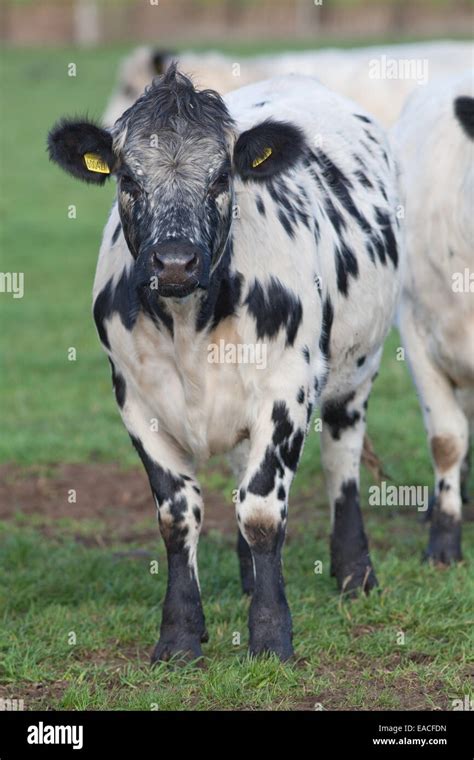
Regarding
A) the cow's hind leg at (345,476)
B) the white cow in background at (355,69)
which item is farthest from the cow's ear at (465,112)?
the white cow in background at (355,69)

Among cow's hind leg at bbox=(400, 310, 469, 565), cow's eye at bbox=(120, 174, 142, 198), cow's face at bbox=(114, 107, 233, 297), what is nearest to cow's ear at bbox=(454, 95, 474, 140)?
cow's hind leg at bbox=(400, 310, 469, 565)

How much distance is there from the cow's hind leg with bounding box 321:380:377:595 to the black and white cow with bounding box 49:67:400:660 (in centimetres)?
100

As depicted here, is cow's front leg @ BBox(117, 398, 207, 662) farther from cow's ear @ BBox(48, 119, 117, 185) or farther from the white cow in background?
the white cow in background

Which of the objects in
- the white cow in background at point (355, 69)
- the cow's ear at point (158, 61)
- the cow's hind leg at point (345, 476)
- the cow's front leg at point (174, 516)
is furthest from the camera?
the cow's ear at point (158, 61)

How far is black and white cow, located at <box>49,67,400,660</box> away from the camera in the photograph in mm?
5582

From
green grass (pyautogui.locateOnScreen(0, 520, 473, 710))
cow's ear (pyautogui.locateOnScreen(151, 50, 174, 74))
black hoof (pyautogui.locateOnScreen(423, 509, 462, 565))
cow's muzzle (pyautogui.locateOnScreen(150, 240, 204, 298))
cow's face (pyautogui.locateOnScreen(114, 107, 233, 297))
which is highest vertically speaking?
cow's ear (pyautogui.locateOnScreen(151, 50, 174, 74))

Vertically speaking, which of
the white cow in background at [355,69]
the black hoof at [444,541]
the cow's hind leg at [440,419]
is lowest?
the black hoof at [444,541]

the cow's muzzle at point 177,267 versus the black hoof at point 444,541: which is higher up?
the cow's muzzle at point 177,267

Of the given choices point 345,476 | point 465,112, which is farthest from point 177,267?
point 465,112

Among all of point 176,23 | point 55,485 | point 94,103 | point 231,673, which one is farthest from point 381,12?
point 231,673

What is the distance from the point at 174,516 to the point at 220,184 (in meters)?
1.43

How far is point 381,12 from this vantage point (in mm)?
50125

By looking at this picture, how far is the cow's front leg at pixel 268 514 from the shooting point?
19.1 feet

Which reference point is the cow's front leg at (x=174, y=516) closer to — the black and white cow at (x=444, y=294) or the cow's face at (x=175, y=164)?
the cow's face at (x=175, y=164)
